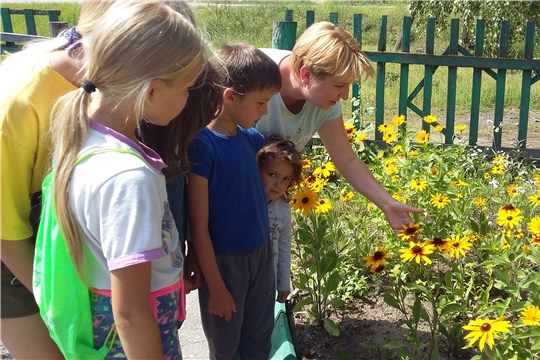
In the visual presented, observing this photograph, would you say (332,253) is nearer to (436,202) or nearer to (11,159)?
(436,202)

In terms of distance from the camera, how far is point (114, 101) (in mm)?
1322

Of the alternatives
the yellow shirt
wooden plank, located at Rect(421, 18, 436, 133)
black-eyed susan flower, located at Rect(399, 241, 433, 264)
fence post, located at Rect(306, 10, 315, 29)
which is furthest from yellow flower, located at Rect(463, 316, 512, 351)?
fence post, located at Rect(306, 10, 315, 29)

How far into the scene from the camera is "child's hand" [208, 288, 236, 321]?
1.97m

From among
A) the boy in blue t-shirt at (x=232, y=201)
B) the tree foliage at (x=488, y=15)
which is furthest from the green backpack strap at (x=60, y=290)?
the tree foliage at (x=488, y=15)

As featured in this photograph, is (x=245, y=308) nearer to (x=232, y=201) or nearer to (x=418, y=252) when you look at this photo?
(x=232, y=201)

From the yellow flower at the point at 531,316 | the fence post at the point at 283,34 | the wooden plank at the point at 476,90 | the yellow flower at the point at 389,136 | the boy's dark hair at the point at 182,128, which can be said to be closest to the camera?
the boy's dark hair at the point at 182,128

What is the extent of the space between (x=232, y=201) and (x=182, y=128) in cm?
40

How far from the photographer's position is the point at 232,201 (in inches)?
77.7

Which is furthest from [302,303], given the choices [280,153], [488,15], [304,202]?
[488,15]

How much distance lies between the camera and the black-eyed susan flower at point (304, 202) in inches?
98.7

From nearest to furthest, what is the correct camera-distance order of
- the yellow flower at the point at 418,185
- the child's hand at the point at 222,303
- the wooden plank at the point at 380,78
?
the child's hand at the point at 222,303 < the yellow flower at the point at 418,185 < the wooden plank at the point at 380,78

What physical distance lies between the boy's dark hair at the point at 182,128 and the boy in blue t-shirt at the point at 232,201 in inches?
6.6

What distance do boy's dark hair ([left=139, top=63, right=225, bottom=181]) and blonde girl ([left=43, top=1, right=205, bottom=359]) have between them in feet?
0.92

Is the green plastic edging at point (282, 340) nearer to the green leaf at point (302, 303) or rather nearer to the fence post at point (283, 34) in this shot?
the green leaf at point (302, 303)
